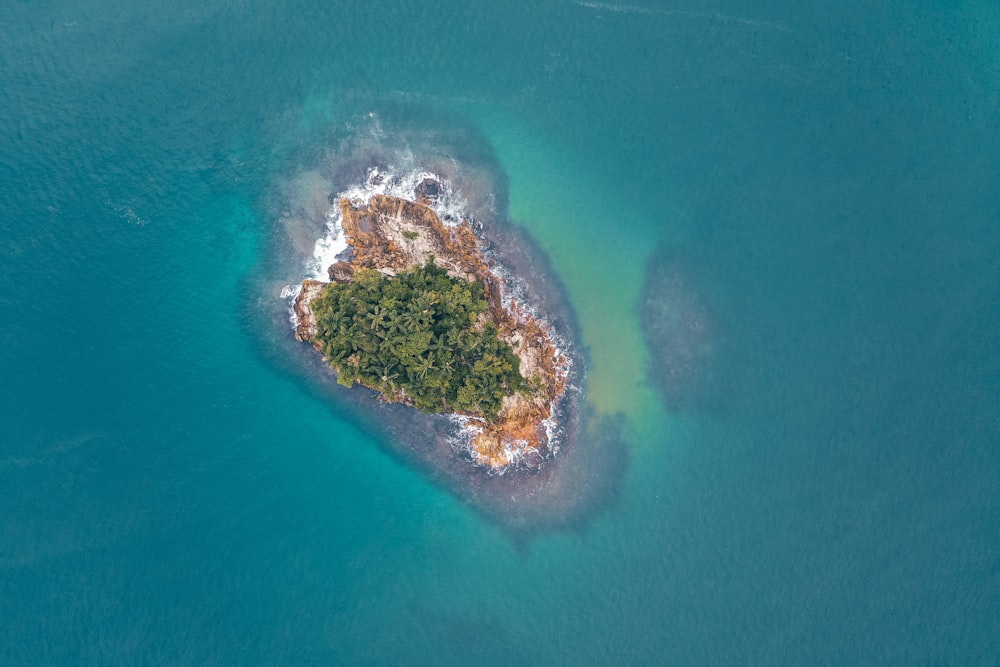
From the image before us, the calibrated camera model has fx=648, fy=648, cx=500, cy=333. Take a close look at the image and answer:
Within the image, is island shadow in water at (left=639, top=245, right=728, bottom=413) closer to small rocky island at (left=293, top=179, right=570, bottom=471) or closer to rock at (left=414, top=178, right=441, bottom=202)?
small rocky island at (left=293, top=179, right=570, bottom=471)

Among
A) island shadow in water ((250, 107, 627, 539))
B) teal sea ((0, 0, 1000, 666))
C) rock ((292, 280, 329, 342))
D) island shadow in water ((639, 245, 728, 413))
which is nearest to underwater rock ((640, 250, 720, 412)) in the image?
island shadow in water ((639, 245, 728, 413))

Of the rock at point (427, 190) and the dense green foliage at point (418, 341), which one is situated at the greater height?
the rock at point (427, 190)

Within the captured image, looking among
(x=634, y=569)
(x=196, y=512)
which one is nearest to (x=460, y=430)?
(x=634, y=569)

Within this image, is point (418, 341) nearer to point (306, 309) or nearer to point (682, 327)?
point (306, 309)

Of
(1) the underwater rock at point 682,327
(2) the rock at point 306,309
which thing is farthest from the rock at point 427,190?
(1) the underwater rock at point 682,327

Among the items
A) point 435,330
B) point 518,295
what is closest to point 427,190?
point 518,295

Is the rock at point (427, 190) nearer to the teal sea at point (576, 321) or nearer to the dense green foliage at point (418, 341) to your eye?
the teal sea at point (576, 321)
